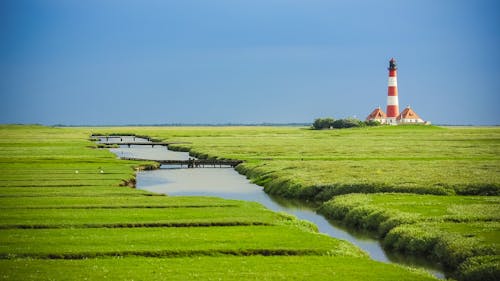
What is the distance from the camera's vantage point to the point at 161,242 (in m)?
29.1

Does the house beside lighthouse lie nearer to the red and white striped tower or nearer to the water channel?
the red and white striped tower

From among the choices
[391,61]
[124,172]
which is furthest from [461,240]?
[391,61]

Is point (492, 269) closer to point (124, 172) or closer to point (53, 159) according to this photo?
point (124, 172)

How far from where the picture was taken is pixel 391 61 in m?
177

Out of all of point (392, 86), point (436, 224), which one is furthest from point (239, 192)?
point (392, 86)

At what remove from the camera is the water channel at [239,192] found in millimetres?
31406

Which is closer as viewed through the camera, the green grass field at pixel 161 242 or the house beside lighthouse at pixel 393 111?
the green grass field at pixel 161 242

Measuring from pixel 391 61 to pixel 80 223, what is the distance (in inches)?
6120

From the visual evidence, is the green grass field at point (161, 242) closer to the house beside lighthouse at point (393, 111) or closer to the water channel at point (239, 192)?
the water channel at point (239, 192)

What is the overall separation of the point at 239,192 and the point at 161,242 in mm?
27771

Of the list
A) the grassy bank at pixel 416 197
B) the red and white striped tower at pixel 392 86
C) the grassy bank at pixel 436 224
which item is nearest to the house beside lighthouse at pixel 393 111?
the red and white striped tower at pixel 392 86

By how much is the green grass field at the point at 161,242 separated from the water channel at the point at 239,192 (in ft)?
8.07

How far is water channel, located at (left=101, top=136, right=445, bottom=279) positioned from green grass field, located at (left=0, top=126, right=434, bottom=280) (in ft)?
8.07

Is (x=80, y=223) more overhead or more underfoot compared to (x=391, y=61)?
more underfoot
